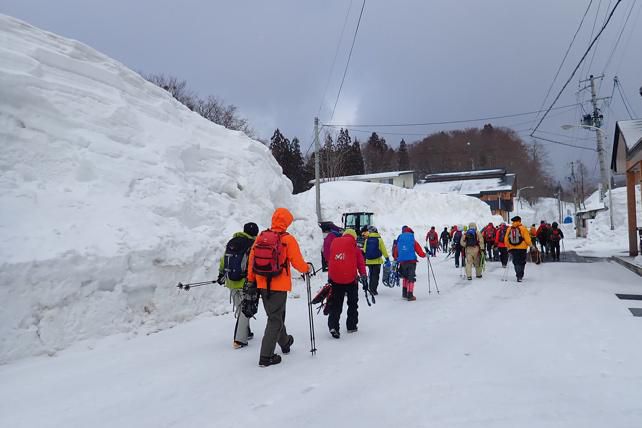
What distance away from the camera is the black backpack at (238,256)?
245 inches

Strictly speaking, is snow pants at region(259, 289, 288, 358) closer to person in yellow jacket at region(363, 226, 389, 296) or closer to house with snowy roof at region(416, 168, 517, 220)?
person in yellow jacket at region(363, 226, 389, 296)

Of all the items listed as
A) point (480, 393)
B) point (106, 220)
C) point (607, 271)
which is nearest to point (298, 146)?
point (607, 271)

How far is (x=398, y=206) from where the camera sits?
43500 millimetres

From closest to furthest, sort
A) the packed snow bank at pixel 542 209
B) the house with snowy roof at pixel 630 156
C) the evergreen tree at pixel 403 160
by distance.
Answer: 1. the house with snowy roof at pixel 630 156
2. the packed snow bank at pixel 542 209
3. the evergreen tree at pixel 403 160

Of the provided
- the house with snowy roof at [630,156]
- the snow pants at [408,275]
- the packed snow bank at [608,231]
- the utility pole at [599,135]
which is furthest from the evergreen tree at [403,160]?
the snow pants at [408,275]

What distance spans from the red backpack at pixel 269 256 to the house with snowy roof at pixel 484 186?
57.2m

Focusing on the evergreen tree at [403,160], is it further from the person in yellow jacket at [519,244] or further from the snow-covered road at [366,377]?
the snow-covered road at [366,377]

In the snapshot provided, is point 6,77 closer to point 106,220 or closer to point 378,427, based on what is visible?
point 106,220

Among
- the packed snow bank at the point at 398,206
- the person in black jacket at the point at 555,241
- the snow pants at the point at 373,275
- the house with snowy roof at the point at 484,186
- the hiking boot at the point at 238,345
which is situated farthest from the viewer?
the house with snowy roof at the point at 484,186

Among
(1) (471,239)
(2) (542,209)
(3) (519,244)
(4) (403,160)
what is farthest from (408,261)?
(2) (542,209)

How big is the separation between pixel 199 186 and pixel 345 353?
7.18 meters

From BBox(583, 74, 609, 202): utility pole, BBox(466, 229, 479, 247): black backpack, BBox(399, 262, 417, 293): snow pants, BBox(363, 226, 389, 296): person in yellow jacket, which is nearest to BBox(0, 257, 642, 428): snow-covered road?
BBox(399, 262, 417, 293): snow pants

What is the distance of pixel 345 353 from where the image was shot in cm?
579

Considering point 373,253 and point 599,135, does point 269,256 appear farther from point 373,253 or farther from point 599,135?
point 599,135
